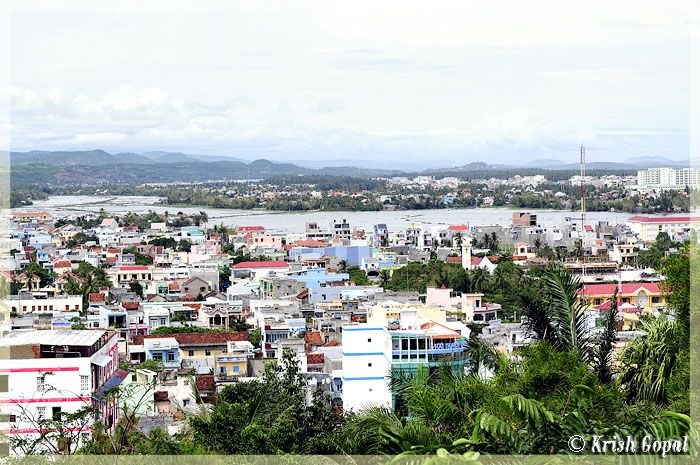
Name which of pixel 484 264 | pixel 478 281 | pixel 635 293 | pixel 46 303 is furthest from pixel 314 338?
pixel 484 264

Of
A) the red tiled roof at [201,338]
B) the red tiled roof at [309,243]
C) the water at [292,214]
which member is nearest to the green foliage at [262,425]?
the red tiled roof at [201,338]

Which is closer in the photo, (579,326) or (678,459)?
(678,459)

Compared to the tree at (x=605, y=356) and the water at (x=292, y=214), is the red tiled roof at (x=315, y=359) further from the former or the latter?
the water at (x=292, y=214)

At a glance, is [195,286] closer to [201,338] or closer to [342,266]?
[342,266]

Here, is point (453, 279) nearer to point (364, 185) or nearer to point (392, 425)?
point (392, 425)

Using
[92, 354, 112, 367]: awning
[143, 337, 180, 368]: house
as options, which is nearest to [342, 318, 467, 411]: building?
[92, 354, 112, 367]: awning

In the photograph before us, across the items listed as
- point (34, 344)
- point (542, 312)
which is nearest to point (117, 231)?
point (34, 344)
